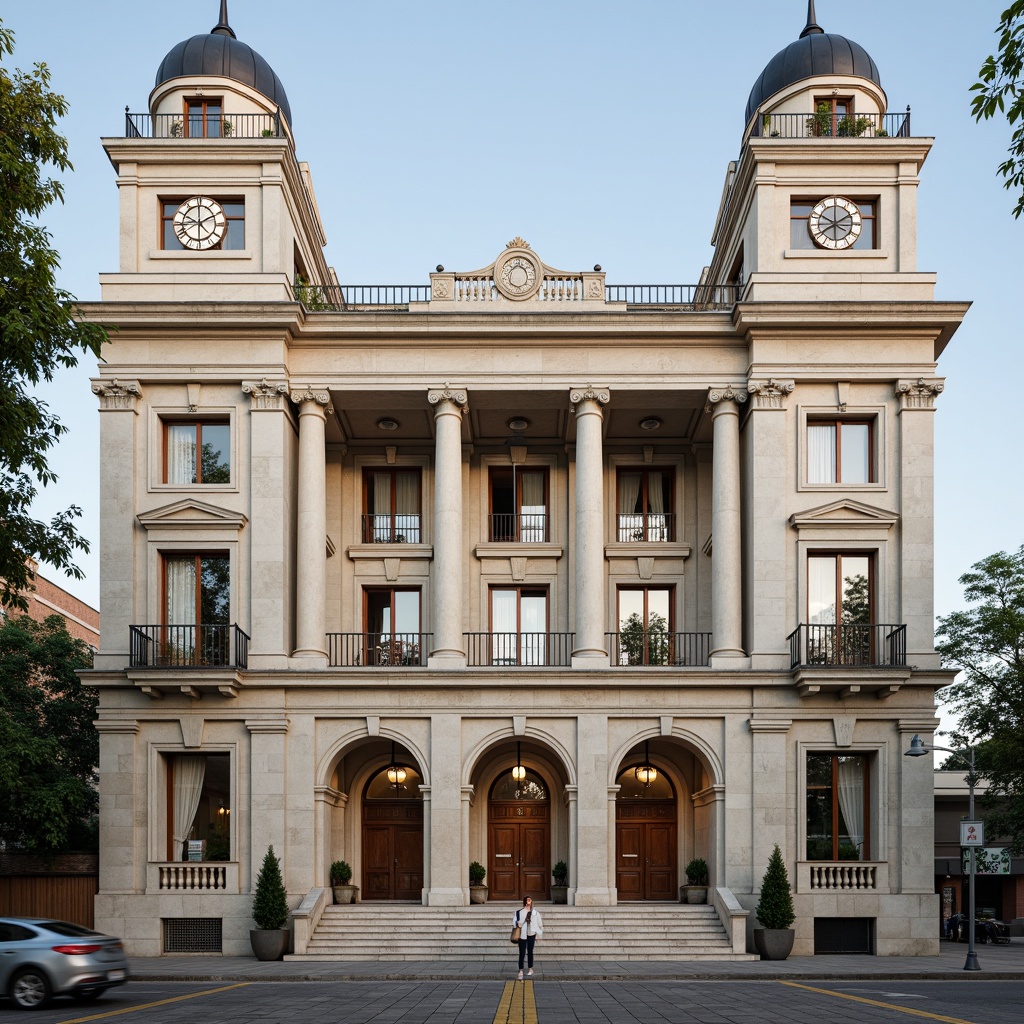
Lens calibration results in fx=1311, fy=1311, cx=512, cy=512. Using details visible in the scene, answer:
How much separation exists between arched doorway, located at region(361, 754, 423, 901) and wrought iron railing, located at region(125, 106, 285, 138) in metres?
17.9

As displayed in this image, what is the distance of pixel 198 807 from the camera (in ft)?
109

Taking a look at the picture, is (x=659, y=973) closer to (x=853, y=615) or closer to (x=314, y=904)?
(x=314, y=904)

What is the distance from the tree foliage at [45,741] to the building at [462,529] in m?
2.73

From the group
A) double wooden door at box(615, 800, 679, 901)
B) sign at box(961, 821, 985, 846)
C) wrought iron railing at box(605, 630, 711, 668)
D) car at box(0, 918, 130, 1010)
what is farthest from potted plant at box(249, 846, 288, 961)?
sign at box(961, 821, 985, 846)

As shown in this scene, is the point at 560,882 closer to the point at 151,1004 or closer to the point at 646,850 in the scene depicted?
the point at 646,850

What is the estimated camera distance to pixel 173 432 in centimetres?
3444

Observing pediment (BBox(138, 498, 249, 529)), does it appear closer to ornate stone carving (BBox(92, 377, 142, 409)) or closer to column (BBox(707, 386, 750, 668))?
ornate stone carving (BBox(92, 377, 142, 409))

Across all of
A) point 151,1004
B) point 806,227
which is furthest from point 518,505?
point 151,1004

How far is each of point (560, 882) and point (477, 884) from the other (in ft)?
7.65

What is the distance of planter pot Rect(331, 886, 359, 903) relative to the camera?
34375 millimetres

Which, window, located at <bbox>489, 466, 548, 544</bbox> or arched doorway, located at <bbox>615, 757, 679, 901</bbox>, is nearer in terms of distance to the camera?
arched doorway, located at <bbox>615, 757, 679, 901</bbox>

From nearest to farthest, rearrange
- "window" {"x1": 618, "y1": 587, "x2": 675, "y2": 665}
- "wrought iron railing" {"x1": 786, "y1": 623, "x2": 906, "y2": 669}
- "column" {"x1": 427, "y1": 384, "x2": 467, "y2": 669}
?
"wrought iron railing" {"x1": 786, "y1": 623, "x2": 906, "y2": 669} < "column" {"x1": 427, "y1": 384, "x2": 467, "y2": 669} < "window" {"x1": 618, "y1": 587, "x2": 675, "y2": 665}

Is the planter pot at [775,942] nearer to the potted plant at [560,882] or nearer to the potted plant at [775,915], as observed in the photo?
the potted plant at [775,915]

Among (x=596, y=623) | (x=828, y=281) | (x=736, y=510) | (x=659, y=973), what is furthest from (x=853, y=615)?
(x=659, y=973)
